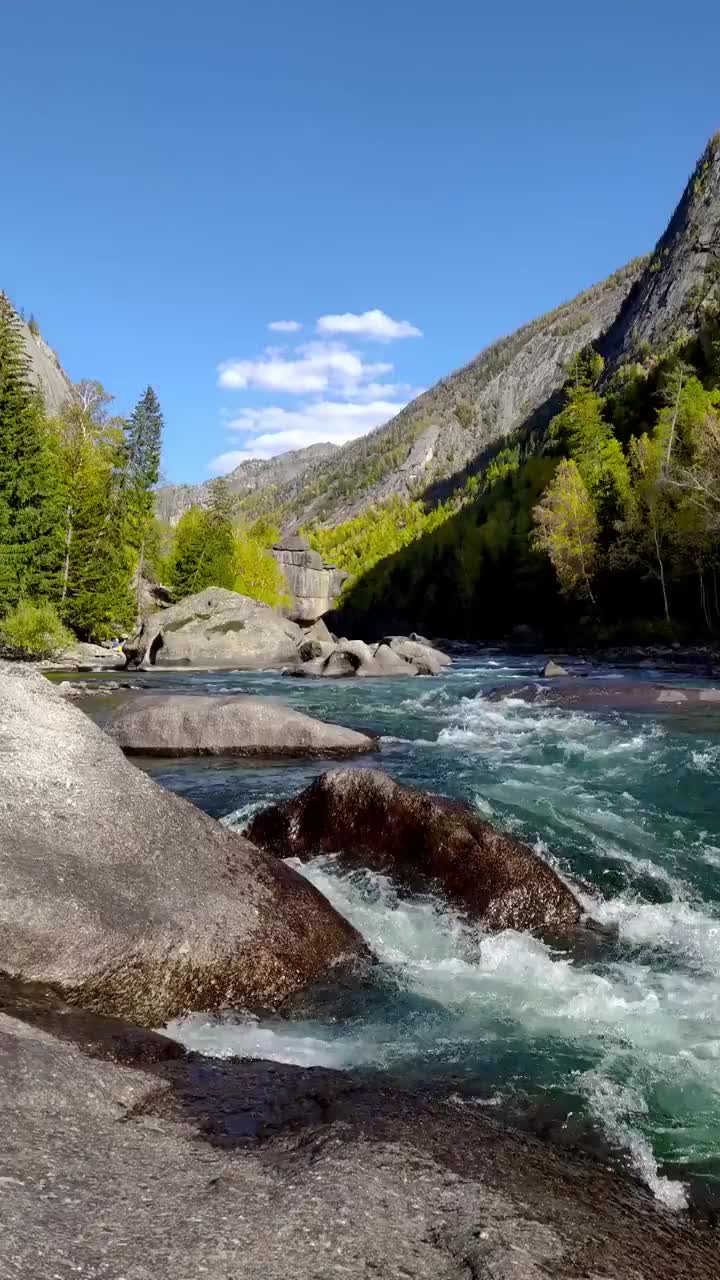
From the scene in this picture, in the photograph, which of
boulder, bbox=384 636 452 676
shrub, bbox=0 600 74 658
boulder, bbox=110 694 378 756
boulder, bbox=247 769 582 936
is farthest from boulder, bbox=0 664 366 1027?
boulder, bbox=384 636 452 676

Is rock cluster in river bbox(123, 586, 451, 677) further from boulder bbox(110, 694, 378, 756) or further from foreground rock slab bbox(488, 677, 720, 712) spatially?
boulder bbox(110, 694, 378, 756)

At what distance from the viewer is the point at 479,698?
23469 millimetres

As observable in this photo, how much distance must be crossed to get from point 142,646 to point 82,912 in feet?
117

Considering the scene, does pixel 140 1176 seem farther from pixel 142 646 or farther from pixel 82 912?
pixel 142 646

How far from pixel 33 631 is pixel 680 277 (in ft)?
412

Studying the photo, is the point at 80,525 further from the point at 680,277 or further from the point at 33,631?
the point at 680,277

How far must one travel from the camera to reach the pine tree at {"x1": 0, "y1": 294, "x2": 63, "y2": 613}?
37781 millimetres

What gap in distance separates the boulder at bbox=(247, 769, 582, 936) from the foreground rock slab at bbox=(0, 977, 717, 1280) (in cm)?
354

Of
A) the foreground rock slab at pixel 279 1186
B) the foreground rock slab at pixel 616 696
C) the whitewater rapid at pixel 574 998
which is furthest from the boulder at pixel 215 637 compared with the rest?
the foreground rock slab at pixel 279 1186

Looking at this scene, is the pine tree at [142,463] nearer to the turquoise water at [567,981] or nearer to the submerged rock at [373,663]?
the submerged rock at [373,663]

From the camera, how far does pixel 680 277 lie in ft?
393

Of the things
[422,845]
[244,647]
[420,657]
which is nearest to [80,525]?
[244,647]

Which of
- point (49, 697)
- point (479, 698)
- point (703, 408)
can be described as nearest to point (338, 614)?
Answer: point (703, 408)

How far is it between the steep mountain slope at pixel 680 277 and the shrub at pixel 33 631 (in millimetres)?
98127
